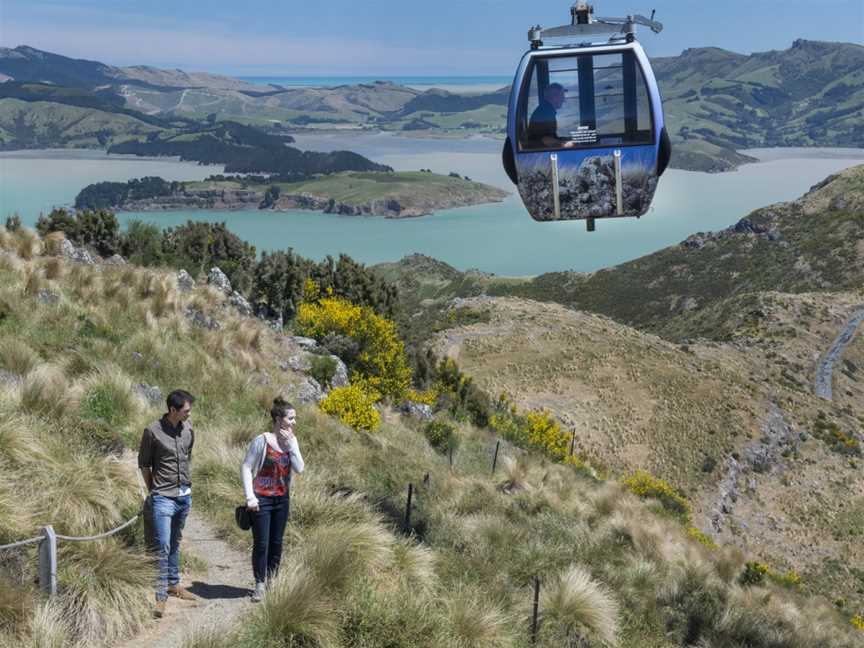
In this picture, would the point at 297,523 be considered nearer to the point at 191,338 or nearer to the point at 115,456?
the point at 115,456

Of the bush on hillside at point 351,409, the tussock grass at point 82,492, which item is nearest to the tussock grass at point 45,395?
the tussock grass at point 82,492

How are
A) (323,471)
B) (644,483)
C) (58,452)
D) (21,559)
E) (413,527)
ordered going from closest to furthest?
(21,559)
(58,452)
(413,527)
(323,471)
(644,483)

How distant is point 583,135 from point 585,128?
123 millimetres

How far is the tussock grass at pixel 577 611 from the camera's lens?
27.4 feet

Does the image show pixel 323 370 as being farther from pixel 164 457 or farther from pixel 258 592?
pixel 164 457

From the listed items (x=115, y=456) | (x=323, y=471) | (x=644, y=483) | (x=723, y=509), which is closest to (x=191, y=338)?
(x=323, y=471)

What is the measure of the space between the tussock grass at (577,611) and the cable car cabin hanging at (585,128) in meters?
5.81

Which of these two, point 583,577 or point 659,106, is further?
point 659,106

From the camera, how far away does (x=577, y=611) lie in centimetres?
850

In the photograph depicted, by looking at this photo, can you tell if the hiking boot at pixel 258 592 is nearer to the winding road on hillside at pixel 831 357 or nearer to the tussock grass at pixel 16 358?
the tussock grass at pixel 16 358

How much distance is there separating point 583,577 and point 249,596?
404 centimetres

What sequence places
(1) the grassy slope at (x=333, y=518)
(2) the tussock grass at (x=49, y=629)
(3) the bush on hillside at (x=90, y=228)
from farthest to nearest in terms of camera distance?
(3) the bush on hillside at (x=90, y=228), (1) the grassy slope at (x=333, y=518), (2) the tussock grass at (x=49, y=629)

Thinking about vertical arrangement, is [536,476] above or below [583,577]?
below

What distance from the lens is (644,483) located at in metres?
34.7
